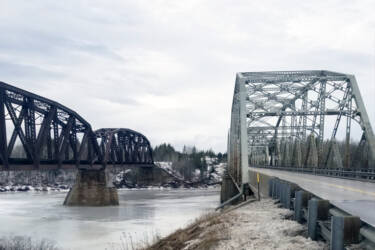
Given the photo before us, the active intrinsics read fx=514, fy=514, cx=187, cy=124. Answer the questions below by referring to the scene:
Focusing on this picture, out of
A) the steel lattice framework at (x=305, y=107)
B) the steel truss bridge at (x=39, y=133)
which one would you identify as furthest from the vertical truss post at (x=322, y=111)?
the steel truss bridge at (x=39, y=133)

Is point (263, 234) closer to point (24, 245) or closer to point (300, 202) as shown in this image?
point (300, 202)

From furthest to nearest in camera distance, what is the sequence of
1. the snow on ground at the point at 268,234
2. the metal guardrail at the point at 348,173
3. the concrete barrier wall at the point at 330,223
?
the metal guardrail at the point at 348,173 → the snow on ground at the point at 268,234 → the concrete barrier wall at the point at 330,223

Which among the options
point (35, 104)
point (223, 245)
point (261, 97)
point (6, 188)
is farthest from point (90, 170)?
point (223, 245)

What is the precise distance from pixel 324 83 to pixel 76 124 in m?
38.7

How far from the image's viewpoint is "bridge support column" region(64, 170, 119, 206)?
72.5 m

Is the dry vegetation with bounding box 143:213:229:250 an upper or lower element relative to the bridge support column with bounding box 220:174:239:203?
upper

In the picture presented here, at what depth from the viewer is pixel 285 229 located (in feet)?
38.2

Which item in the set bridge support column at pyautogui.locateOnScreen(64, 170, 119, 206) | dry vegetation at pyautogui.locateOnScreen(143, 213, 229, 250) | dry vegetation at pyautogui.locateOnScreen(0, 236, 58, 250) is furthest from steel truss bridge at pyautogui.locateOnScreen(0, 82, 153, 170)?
dry vegetation at pyautogui.locateOnScreen(143, 213, 229, 250)

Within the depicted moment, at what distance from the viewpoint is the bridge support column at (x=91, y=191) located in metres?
72.5

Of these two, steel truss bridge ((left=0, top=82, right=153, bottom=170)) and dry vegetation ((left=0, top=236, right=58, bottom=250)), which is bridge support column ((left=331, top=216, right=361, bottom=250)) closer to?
dry vegetation ((left=0, top=236, right=58, bottom=250))

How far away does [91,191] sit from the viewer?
248 ft

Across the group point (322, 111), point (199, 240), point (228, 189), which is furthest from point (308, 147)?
point (199, 240)

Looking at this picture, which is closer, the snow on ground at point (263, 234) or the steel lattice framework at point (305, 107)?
the snow on ground at point (263, 234)

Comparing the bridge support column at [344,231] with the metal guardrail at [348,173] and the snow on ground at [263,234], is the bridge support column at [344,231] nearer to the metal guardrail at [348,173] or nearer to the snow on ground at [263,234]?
the snow on ground at [263,234]
